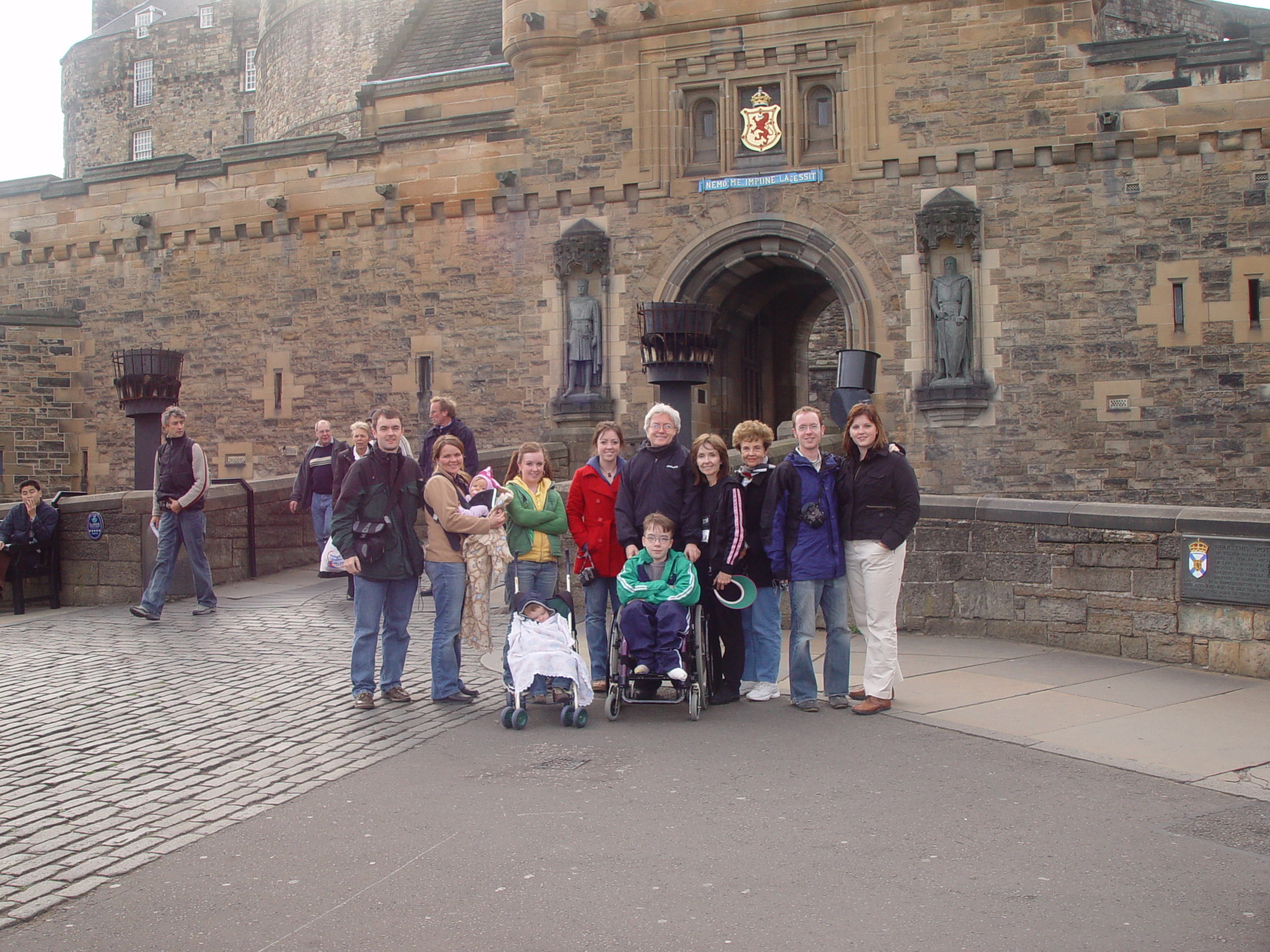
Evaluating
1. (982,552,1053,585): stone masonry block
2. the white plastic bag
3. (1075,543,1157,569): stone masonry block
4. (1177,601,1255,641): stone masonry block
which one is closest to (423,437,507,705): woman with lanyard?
the white plastic bag

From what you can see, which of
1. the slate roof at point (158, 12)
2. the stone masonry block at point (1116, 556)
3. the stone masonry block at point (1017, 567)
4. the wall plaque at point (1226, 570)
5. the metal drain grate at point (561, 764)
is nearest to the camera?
the metal drain grate at point (561, 764)

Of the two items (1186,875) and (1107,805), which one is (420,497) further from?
(1186,875)

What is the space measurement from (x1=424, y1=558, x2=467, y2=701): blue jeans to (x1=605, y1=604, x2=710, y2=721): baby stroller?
923 millimetres

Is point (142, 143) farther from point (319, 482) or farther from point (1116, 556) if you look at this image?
point (1116, 556)

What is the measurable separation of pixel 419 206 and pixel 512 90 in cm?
220

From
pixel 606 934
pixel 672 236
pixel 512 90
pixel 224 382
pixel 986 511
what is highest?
pixel 512 90

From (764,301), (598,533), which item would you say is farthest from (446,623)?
(764,301)

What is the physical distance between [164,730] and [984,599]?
5329 millimetres

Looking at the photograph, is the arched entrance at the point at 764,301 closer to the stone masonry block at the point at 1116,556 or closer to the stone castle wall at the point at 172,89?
the stone masonry block at the point at 1116,556

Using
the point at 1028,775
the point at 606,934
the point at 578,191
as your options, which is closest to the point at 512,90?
the point at 578,191

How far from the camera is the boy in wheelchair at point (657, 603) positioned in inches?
257

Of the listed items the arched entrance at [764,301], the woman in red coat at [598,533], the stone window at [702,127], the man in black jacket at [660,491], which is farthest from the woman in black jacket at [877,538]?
the stone window at [702,127]

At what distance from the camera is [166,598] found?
35.8 feet

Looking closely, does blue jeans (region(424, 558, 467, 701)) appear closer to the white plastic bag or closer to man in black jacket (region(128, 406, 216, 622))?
the white plastic bag
